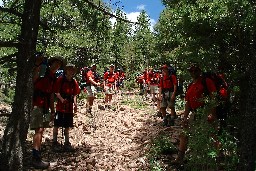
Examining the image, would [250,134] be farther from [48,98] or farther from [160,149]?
[48,98]

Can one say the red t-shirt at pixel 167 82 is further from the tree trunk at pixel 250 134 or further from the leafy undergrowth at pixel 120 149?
the tree trunk at pixel 250 134

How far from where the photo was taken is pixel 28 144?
9.28 metres

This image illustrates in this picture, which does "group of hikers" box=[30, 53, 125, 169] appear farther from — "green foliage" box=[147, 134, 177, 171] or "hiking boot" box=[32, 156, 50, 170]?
"green foliage" box=[147, 134, 177, 171]

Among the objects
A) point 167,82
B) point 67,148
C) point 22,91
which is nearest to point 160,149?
point 67,148

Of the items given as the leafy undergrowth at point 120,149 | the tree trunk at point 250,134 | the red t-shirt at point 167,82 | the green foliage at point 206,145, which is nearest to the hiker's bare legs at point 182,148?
the leafy undergrowth at point 120,149

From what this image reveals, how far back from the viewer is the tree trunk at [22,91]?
607cm

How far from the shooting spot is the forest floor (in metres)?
7.73

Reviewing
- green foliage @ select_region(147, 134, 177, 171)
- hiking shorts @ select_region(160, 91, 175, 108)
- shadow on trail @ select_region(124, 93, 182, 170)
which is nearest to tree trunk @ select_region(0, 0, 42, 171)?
shadow on trail @ select_region(124, 93, 182, 170)

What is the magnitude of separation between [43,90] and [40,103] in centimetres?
30

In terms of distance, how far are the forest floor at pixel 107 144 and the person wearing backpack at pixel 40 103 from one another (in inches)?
11.7

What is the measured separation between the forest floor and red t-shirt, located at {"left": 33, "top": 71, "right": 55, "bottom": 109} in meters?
1.34

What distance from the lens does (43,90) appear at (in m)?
7.66

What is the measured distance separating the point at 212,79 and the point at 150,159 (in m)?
2.28

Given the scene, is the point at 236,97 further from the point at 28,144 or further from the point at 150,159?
the point at 28,144
